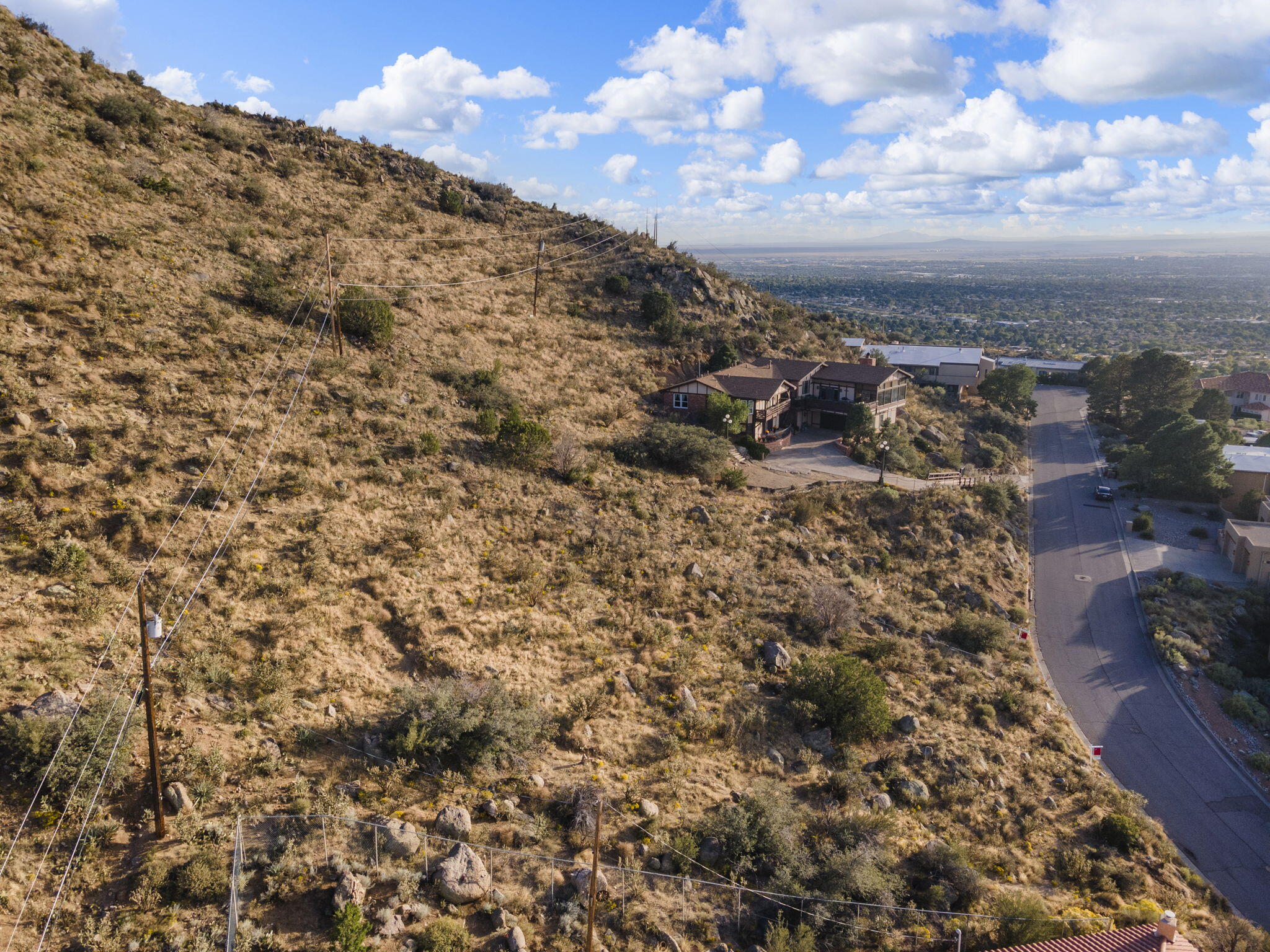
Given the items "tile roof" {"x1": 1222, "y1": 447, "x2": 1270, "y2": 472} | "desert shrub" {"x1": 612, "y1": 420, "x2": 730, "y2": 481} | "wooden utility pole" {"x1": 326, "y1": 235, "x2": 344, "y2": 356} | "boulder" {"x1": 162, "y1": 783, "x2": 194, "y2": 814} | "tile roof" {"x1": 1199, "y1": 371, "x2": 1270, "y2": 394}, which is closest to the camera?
"boulder" {"x1": 162, "y1": 783, "x2": 194, "y2": 814}

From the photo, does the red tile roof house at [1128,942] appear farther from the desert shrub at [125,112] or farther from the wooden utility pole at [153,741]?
the desert shrub at [125,112]

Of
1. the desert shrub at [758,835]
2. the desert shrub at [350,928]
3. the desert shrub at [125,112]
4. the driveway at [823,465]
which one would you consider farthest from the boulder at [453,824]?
the desert shrub at [125,112]

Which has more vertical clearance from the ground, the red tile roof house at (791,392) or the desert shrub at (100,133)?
the desert shrub at (100,133)

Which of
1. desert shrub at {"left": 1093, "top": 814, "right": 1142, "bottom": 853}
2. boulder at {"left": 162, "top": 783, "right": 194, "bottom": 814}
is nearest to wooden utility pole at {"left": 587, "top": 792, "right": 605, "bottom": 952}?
boulder at {"left": 162, "top": 783, "right": 194, "bottom": 814}

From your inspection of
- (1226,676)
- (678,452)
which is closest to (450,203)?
(678,452)

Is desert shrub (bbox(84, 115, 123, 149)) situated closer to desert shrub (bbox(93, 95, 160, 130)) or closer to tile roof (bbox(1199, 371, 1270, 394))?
desert shrub (bbox(93, 95, 160, 130))

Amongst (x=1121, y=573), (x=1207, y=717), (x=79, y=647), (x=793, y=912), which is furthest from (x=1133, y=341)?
(x=79, y=647)

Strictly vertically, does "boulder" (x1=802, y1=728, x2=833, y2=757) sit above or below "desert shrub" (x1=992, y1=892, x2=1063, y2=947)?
above
